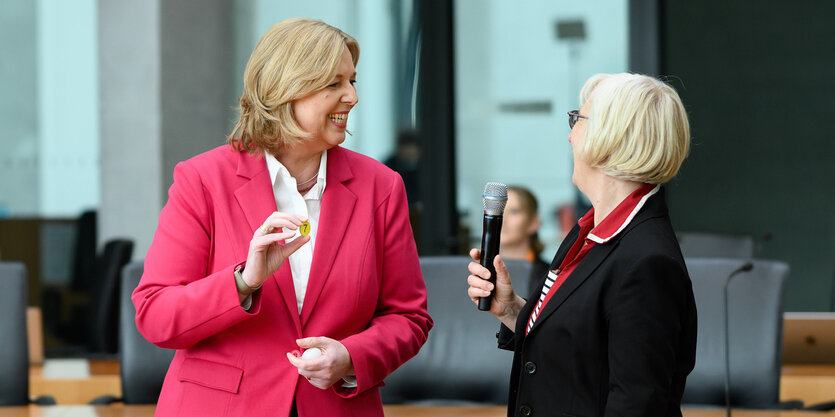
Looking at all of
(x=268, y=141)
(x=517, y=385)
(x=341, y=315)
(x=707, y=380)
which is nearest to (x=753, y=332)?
(x=707, y=380)

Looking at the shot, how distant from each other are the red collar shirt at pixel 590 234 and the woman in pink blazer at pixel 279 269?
296 millimetres

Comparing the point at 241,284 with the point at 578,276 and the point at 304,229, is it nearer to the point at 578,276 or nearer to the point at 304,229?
the point at 304,229

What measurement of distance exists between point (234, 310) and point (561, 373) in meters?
0.57

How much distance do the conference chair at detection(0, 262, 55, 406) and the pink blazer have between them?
1.23 m

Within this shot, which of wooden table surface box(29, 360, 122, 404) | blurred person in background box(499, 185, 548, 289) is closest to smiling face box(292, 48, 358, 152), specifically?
wooden table surface box(29, 360, 122, 404)

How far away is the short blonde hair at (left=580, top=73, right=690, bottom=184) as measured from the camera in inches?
56.8

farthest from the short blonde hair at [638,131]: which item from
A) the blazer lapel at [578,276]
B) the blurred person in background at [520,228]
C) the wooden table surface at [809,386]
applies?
the blurred person in background at [520,228]

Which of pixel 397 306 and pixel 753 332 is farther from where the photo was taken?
pixel 753 332

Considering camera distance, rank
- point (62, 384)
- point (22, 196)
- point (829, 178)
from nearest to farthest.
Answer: point (62, 384)
point (22, 196)
point (829, 178)

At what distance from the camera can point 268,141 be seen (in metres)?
1.66

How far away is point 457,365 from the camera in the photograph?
259 cm

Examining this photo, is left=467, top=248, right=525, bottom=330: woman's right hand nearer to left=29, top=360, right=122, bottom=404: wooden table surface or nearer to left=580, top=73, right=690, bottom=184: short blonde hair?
left=580, top=73, right=690, bottom=184: short blonde hair

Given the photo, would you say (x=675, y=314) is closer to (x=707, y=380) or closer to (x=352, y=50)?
(x=352, y=50)

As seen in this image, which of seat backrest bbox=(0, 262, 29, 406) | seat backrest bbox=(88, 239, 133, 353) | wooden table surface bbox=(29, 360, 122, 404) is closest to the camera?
seat backrest bbox=(0, 262, 29, 406)
